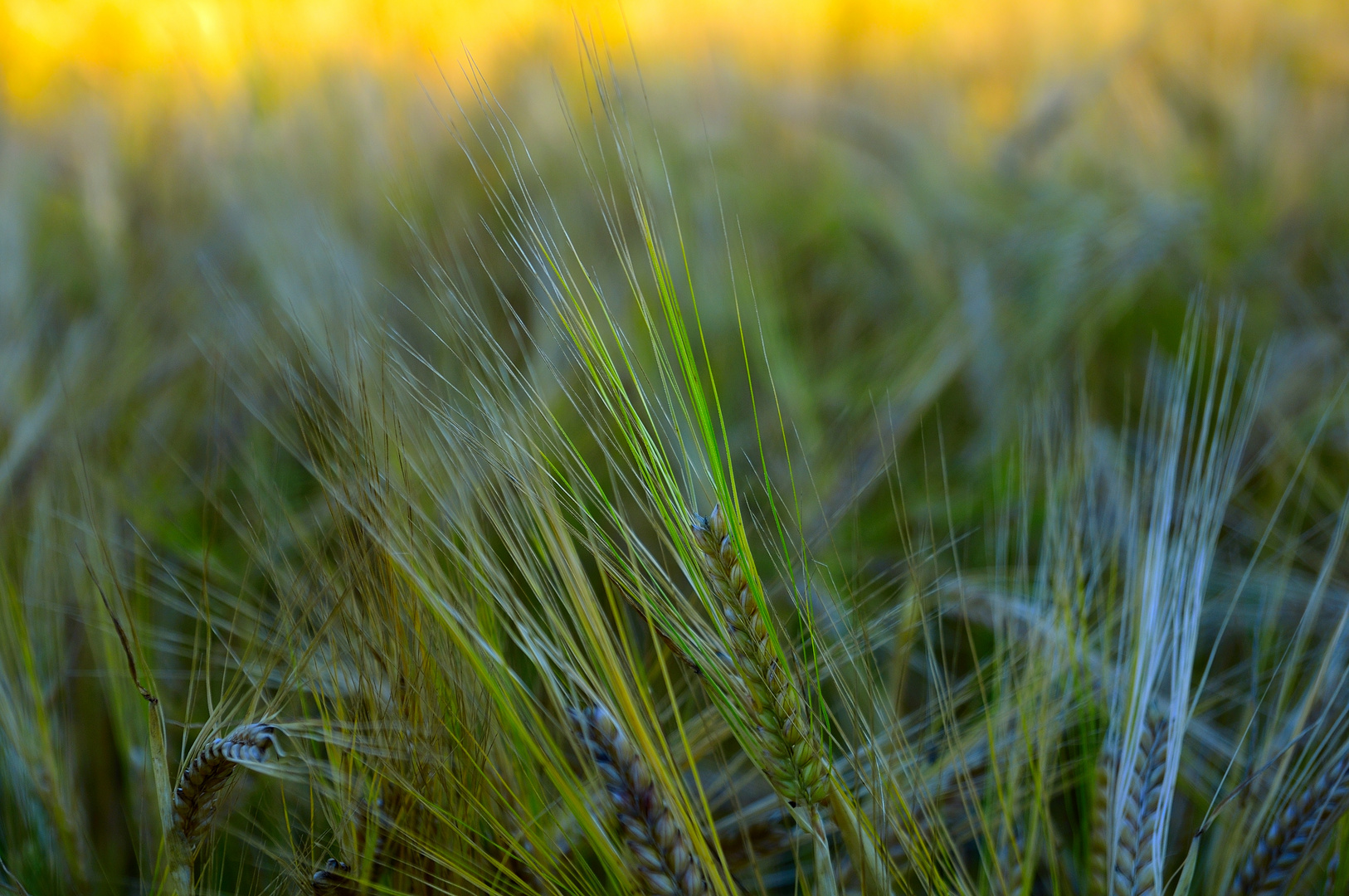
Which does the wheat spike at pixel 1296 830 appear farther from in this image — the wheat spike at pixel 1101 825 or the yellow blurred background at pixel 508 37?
the yellow blurred background at pixel 508 37

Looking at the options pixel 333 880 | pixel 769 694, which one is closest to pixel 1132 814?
pixel 769 694

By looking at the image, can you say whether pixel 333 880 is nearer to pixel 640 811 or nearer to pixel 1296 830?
pixel 640 811

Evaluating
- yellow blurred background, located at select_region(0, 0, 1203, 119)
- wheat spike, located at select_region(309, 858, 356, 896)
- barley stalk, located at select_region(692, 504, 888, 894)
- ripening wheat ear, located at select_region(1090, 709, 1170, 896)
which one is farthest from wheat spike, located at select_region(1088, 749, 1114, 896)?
yellow blurred background, located at select_region(0, 0, 1203, 119)

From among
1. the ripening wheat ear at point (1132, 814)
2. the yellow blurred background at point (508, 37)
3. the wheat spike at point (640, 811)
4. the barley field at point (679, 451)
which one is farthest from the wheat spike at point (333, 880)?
the yellow blurred background at point (508, 37)

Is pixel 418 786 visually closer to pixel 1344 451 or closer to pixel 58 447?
pixel 58 447

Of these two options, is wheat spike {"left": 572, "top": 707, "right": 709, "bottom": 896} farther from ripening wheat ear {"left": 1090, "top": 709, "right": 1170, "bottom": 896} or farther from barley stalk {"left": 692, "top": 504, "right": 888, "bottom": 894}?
ripening wheat ear {"left": 1090, "top": 709, "right": 1170, "bottom": 896}
